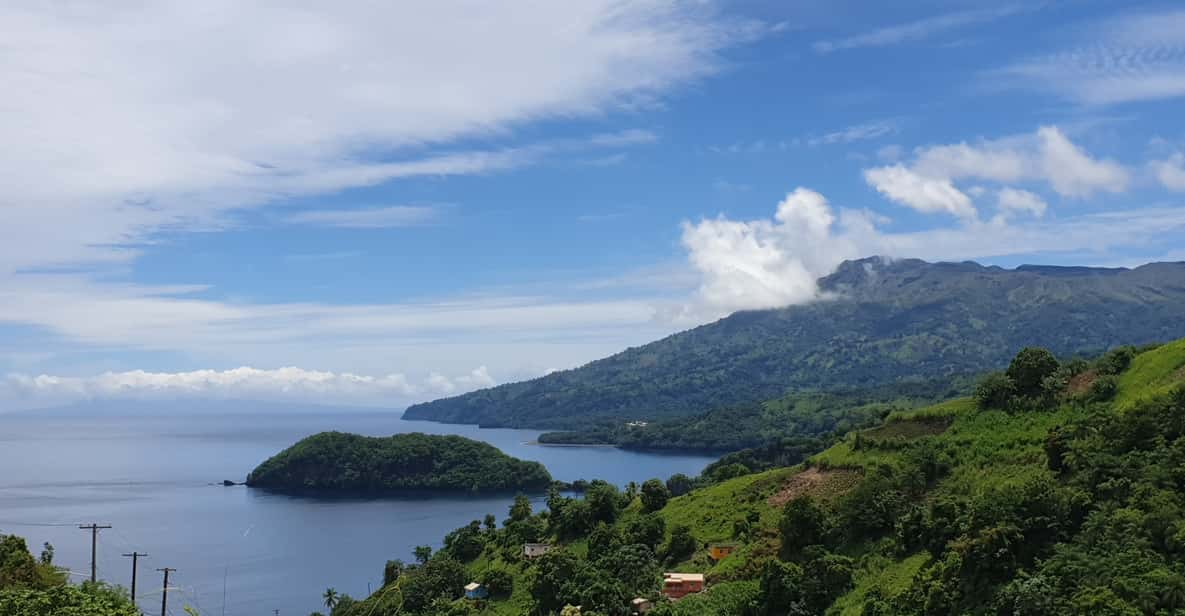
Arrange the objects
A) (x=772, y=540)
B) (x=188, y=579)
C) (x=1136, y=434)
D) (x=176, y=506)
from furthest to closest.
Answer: (x=176, y=506) → (x=188, y=579) → (x=772, y=540) → (x=1136, y=434)

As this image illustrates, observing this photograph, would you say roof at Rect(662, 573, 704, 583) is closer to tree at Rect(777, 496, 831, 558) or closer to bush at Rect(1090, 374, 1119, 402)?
tree at Rect(777, 496, 831, 558)

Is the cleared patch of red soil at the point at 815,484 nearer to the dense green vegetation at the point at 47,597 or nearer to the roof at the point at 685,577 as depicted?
the roof at the point at 685,577

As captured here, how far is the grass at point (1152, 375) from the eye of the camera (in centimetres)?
5112

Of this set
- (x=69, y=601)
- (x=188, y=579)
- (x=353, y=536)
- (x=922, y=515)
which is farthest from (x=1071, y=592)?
(x=353, y=536)

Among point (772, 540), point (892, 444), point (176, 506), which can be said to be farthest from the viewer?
point (176, 506)

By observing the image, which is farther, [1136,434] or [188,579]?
[188,579]

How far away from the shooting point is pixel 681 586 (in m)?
54.9

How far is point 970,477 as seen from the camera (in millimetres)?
52469

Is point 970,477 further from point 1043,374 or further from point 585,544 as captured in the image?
point 585,544

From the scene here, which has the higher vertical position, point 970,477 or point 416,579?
point 970,477

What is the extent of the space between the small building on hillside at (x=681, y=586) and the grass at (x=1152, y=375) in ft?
88.2

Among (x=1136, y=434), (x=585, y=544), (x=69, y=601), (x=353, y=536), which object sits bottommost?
(x=353, y=536)

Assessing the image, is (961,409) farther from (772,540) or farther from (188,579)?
(188,579)

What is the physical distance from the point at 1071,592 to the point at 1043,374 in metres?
28.9
